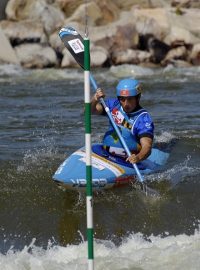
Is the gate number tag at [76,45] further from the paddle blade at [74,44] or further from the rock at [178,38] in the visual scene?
the rock at [178,38]

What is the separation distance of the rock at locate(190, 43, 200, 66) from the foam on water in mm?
14105

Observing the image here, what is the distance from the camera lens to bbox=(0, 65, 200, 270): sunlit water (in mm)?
5290

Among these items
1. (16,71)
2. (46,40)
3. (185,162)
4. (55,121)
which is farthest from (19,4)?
(185,162)

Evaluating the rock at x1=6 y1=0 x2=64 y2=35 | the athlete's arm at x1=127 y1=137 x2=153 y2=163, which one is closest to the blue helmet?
the athlete's arm at x1=127 y1=137 x2=153 y2=163

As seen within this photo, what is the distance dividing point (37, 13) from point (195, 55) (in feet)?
16.3

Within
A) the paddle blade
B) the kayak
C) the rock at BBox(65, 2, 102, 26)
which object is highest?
the paddle blade

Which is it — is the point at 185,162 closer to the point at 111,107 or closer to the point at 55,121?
the point at 111,107

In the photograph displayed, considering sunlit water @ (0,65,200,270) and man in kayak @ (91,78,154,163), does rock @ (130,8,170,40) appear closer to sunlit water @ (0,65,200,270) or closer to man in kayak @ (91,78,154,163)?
sunlit water @ (0,65,200,270)

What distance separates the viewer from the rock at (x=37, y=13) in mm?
20859

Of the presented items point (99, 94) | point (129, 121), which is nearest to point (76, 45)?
point (99, 94)

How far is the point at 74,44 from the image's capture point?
20.7 ft

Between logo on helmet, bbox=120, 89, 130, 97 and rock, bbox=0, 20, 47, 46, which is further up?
logo on helmet, bbox=120, 89, 130, 97

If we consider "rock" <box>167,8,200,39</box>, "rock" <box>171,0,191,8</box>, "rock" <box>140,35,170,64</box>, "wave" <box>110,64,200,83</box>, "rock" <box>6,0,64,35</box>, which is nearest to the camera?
"wave" <box>110,64,200,83</box>

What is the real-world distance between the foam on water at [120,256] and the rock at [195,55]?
46.3ft
